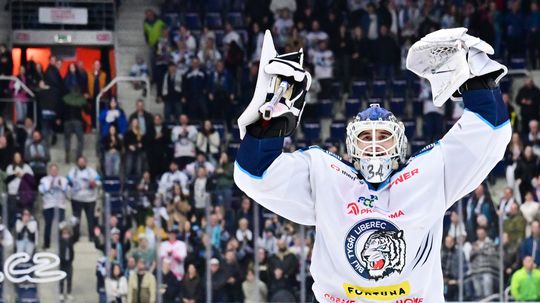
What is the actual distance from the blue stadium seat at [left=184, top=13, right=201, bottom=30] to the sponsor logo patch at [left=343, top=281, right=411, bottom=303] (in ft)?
49.0

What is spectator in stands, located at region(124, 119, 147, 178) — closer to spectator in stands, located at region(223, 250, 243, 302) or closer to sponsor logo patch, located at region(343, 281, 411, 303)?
spectator in stands, located at region(223, 250, 243, 302)

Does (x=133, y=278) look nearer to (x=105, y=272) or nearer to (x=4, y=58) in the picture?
(x=105, y=272)

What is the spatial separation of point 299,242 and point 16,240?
2.44 metres

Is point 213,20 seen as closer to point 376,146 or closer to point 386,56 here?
point 386,56

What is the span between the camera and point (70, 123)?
17.7 m

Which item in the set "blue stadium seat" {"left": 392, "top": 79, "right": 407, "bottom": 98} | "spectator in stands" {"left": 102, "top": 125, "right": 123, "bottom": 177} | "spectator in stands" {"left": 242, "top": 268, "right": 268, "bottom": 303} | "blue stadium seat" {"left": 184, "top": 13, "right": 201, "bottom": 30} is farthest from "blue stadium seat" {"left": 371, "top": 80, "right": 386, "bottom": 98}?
"spectator in stands" {"left": 242, "top": 268, "right": 268, "bottom": 303}

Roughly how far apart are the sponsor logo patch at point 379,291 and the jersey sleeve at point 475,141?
1.15ft

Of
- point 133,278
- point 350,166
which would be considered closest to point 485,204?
point 133,278

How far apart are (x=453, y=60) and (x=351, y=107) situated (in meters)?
13.4

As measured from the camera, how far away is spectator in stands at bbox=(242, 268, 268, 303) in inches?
495

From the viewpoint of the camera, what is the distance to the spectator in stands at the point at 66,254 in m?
12.4

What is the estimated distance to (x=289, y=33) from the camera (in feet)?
62.4

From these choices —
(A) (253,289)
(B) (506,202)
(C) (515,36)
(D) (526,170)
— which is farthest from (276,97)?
(C) (515,36)

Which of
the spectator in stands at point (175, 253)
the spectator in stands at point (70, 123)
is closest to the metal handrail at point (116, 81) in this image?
the spectator in stands at point (70, 123)
